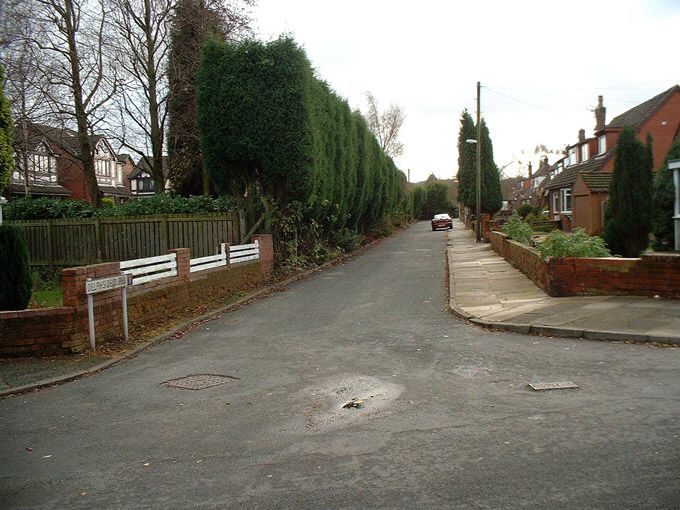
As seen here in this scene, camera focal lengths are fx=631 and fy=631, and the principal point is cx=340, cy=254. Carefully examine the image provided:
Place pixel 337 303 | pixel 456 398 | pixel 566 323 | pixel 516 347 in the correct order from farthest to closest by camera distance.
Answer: pixel 337 303, pixel 566 323, pixel 516 347, pixel 456 398

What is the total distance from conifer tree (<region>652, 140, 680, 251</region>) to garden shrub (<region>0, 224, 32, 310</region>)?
1484 cm

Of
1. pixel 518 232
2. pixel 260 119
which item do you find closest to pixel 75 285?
pixel 260 119

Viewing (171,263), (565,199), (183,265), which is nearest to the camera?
(171,263)

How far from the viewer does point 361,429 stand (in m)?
5.68

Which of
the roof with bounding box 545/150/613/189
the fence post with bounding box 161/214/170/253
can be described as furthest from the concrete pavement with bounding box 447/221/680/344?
the roof with bounding box 545/150/613/189

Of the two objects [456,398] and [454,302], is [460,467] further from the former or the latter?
[454,302]

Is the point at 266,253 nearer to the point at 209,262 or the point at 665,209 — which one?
the point at 209,262

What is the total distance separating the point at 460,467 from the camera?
465 cm

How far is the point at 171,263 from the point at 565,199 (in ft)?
116

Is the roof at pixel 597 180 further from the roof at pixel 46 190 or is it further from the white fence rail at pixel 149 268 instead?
the roof at pixel 46 190

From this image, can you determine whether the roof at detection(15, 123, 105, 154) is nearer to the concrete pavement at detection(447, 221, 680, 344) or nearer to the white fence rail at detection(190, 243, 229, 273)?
the white fence rail at detection(190, 243, 229, 273)

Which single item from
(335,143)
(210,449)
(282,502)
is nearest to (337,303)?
(210,449)

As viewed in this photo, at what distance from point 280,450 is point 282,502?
1.05 m

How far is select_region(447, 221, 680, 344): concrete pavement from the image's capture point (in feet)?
31.3
